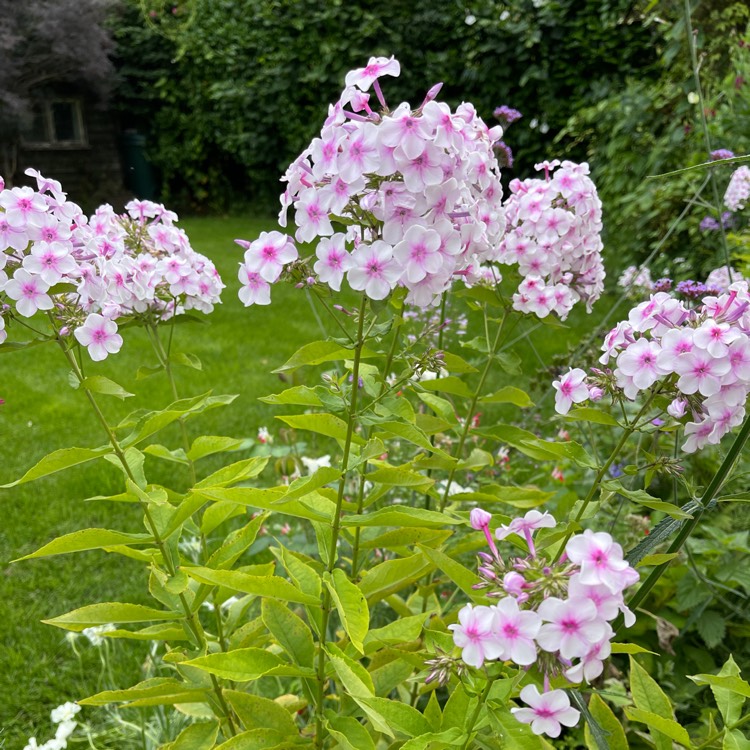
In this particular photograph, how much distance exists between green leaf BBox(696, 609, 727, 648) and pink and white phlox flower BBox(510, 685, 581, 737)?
3.56ft

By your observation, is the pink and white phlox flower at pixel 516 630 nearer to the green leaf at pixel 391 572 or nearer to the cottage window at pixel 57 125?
the green leaf at pixel 391 572

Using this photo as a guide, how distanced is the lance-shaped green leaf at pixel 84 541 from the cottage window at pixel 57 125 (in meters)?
9.03

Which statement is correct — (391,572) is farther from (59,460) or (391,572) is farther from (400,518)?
(59,460)

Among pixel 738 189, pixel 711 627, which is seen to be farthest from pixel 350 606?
pixel 738 189

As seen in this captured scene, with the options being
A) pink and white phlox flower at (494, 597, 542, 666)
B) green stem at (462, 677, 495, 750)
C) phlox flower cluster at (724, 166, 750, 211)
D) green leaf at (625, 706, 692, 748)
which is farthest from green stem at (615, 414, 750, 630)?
phlox flower cluster at (724, 166, 750, 211)

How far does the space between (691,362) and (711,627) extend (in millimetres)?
1080

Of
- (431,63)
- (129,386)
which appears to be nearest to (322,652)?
(129,386)

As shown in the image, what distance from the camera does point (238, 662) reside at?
1.01 m

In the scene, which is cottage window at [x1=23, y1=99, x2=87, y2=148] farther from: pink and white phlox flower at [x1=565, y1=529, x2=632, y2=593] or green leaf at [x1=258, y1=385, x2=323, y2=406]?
pink and white phlox flower at [x1=565, y1=529, x2=632, y2=593]

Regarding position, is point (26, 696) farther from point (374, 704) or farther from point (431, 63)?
point (431, 63)

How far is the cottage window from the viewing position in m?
8.89

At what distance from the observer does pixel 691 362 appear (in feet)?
2.86

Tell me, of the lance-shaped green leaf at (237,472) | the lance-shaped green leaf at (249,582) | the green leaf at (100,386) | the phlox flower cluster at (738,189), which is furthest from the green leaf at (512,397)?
the phlox flower cluster at (738,189)

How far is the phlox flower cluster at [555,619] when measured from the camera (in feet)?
2.17
